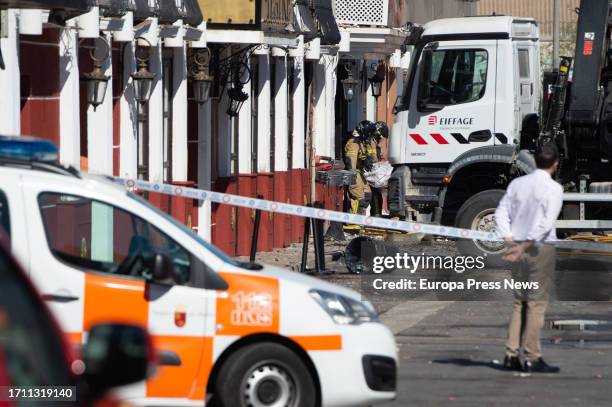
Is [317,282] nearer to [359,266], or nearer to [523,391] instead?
[523,391]

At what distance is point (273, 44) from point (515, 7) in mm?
43527

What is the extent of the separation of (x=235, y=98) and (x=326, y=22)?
6.68 meters

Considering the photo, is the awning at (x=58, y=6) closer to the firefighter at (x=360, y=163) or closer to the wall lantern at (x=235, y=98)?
the wall lantern at (x=235, y=98)

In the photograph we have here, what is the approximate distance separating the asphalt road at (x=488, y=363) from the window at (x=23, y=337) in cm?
628

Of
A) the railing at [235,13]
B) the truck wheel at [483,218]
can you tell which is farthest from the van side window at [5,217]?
the railing at [235,13]

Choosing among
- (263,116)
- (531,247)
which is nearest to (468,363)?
(531,247)

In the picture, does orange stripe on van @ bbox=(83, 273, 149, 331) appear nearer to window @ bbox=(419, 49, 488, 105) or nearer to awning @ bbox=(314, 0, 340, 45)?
window @ bbox=(419, 49, 488, 105)

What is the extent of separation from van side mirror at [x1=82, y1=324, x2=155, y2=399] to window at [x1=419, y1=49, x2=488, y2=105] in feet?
54.0

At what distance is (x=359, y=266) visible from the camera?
61.2 ft

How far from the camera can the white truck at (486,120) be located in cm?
1939

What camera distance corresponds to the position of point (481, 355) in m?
12.2

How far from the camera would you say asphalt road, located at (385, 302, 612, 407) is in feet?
33.0

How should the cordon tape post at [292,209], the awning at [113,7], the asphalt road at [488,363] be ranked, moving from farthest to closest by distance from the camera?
the awning at [113,7] → the cordon tape post at [292,209] → the asphalt road at [488,363]

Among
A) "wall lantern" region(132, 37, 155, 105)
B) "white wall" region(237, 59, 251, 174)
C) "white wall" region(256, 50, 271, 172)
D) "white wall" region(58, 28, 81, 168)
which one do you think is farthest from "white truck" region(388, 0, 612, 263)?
"white wall" region(58, 28, 81, 168)
